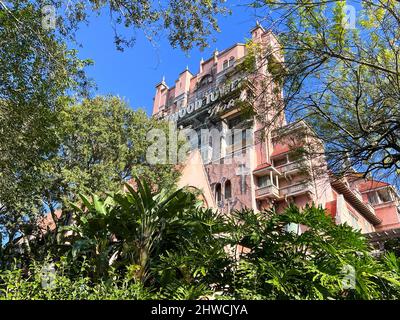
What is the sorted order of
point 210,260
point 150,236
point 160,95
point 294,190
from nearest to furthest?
point 210,260 → point 150,236 → point 294,190 → point 160,95

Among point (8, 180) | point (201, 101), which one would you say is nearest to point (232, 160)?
point (201, 101)

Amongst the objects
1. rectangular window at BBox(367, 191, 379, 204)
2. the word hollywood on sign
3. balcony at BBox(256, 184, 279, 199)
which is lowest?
balcony at BBox(256, 184, 279, 199)

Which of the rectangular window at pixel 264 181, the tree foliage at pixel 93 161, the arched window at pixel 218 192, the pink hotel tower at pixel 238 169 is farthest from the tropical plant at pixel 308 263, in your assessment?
the arched window at pixel 218 192

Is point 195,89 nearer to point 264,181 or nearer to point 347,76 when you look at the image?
point 264,181

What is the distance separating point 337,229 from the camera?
385cm

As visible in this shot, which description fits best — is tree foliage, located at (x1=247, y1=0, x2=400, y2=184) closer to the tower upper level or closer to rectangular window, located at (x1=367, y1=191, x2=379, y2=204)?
the tower upper level

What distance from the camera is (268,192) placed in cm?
2189

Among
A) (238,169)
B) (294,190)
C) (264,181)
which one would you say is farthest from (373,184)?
(238,169)

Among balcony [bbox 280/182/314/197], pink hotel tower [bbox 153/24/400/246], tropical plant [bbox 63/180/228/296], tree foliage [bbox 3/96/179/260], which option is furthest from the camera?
balcony [bbox 280/182/314/197]

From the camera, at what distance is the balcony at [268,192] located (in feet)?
71.7

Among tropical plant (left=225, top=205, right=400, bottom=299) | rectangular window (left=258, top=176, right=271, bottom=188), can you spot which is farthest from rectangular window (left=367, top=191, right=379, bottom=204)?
tropical plant (left=225, top=205, right=400, bottom=299)

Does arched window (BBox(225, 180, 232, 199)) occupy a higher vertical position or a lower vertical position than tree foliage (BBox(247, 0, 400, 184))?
higher

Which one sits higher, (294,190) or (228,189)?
(228,189)

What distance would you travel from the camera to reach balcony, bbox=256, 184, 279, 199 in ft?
71.7
